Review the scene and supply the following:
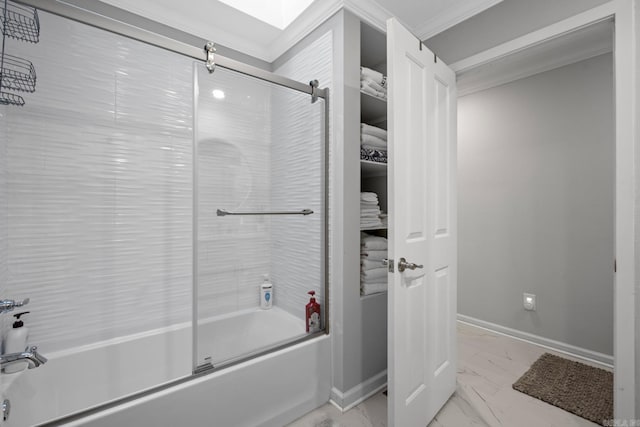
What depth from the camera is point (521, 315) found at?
8.59 feet

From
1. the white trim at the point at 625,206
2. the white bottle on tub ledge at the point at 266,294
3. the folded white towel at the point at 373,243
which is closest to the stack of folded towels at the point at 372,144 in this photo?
the folded white towel at the point at 373,243

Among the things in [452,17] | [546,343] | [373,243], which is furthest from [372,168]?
[546,343]

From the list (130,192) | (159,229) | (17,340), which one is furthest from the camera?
(159,229)

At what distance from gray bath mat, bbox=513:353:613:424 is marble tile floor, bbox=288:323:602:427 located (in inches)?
2.2

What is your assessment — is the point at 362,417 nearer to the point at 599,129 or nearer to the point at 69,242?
the point at 69,242

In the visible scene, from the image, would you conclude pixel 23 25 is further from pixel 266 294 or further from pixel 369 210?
pixel 369 210

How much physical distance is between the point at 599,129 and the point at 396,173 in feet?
6.74

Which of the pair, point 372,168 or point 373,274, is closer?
point 373,274

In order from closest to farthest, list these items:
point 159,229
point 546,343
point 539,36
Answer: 1. point 539,36
2. point 159,229
3. point 546,343

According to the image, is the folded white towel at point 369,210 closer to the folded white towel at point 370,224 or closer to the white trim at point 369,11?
the folded white towel at point 370,224

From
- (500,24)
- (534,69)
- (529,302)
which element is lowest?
(529,302)

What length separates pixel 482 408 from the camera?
5.63ft

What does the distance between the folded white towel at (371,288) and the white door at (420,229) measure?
39 centimetres

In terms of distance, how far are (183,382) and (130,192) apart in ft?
3.74
